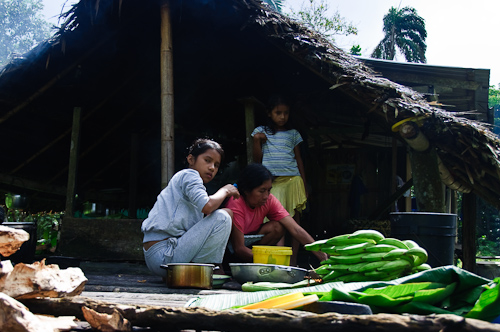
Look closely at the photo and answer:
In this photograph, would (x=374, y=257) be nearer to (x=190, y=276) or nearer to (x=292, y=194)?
(x=190, y=276)

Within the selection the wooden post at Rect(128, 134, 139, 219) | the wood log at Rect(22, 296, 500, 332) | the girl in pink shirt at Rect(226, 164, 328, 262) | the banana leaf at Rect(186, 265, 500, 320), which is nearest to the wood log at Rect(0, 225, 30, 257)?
the wood log at Rect(22, 296, 500, 332)

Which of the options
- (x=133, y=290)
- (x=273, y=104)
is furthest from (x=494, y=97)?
(x=133, y=290)

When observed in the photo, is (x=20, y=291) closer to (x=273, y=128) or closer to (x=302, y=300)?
(x=302, y=300)

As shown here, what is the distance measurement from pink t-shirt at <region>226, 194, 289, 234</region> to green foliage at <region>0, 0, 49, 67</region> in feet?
106

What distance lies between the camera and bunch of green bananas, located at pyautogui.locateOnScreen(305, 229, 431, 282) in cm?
222

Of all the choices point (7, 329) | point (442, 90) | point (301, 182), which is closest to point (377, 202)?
point (442, 90)

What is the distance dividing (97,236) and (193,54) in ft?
8.75

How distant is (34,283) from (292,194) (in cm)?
330

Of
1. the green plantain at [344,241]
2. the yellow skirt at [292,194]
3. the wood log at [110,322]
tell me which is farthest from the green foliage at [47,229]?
the wood log at [110,322]

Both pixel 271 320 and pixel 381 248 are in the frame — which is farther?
pixel 381 248

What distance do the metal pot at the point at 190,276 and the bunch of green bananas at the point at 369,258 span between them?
29.3 inches

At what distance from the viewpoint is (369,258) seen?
89.7 inches

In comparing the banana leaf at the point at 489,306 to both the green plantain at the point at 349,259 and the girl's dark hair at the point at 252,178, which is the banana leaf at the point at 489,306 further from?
the girl's dark hair at the point at 252,178

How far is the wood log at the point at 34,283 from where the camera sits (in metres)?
1.77
